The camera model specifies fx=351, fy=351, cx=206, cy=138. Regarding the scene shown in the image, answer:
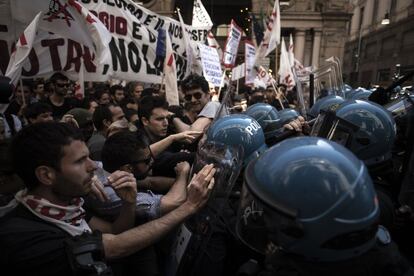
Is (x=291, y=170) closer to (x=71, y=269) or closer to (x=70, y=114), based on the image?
(x=71, y=269)

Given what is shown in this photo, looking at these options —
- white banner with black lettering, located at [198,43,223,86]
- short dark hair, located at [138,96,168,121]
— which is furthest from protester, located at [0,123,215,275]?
white banner with black lettering, located at [198,43,223,86]

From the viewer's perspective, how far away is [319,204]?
3.90 feet

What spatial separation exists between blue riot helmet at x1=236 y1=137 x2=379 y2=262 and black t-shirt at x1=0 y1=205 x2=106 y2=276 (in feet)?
2.60

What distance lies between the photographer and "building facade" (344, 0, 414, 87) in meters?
24.8

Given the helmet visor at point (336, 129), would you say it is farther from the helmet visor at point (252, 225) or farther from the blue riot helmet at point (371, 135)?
the helmet visor at point (252, 225)

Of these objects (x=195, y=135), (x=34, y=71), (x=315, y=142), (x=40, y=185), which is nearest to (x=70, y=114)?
(x=34, y=71)

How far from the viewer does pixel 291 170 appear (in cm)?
124

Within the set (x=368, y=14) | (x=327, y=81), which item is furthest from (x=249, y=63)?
(x=368, y=14)

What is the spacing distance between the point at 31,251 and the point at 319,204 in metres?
1.08

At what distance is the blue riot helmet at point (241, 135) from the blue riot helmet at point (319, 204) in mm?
988

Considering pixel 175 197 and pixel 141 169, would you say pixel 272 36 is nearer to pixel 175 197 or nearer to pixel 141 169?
pixel 141 169

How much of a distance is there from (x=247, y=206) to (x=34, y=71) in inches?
135

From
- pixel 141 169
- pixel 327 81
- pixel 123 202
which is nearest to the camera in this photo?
pixel 123 202

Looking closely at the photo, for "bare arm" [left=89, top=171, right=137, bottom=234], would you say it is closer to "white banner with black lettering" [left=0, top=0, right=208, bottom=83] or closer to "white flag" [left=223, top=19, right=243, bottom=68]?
"white banner with black lettering" [left=0, top=0, right=208, bottom=83]
